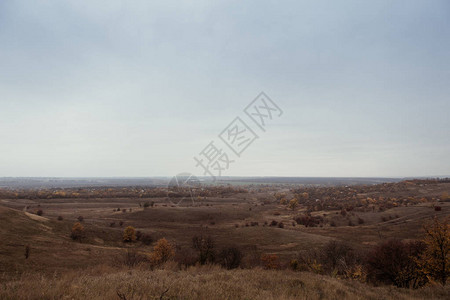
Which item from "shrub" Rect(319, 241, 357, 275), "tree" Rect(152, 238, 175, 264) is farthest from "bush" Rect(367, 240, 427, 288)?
"tree" Rect(152, 238, 175, 264)

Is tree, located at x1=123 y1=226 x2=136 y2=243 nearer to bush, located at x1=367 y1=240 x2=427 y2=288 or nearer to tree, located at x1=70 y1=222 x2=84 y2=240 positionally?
tree, located at x1=70 y1=222 x2=84 y2=240

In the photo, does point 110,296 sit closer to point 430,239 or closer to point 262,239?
point 430,239

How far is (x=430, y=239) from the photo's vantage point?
2092cm

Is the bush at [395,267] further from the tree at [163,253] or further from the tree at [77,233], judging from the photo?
the tree at [77,233]

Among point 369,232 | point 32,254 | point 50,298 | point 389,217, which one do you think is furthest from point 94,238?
point 389,217

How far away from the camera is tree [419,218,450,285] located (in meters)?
18.5

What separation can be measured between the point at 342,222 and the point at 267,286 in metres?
55.7

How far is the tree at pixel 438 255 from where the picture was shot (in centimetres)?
1848

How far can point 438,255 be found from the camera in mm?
19281

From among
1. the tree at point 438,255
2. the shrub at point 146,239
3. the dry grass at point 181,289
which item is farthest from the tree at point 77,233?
the tree at point 438,255

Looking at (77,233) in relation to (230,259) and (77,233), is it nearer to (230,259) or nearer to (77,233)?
(77,233)

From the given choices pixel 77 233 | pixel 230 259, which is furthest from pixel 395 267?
pixel 77 233

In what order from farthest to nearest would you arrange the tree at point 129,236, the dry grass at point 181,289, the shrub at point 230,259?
the tree at point 129,236 → the shrub at point 230,259 → the dry grass at point 181,289

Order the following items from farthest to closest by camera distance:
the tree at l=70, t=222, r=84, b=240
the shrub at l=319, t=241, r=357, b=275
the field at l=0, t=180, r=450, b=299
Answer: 1. the tree at l=70, t=222, r=84, b=240
2. the shrub at l=319, t=241, r=357, b=275
3. the field at l=0, t=180, r=450, b=299
